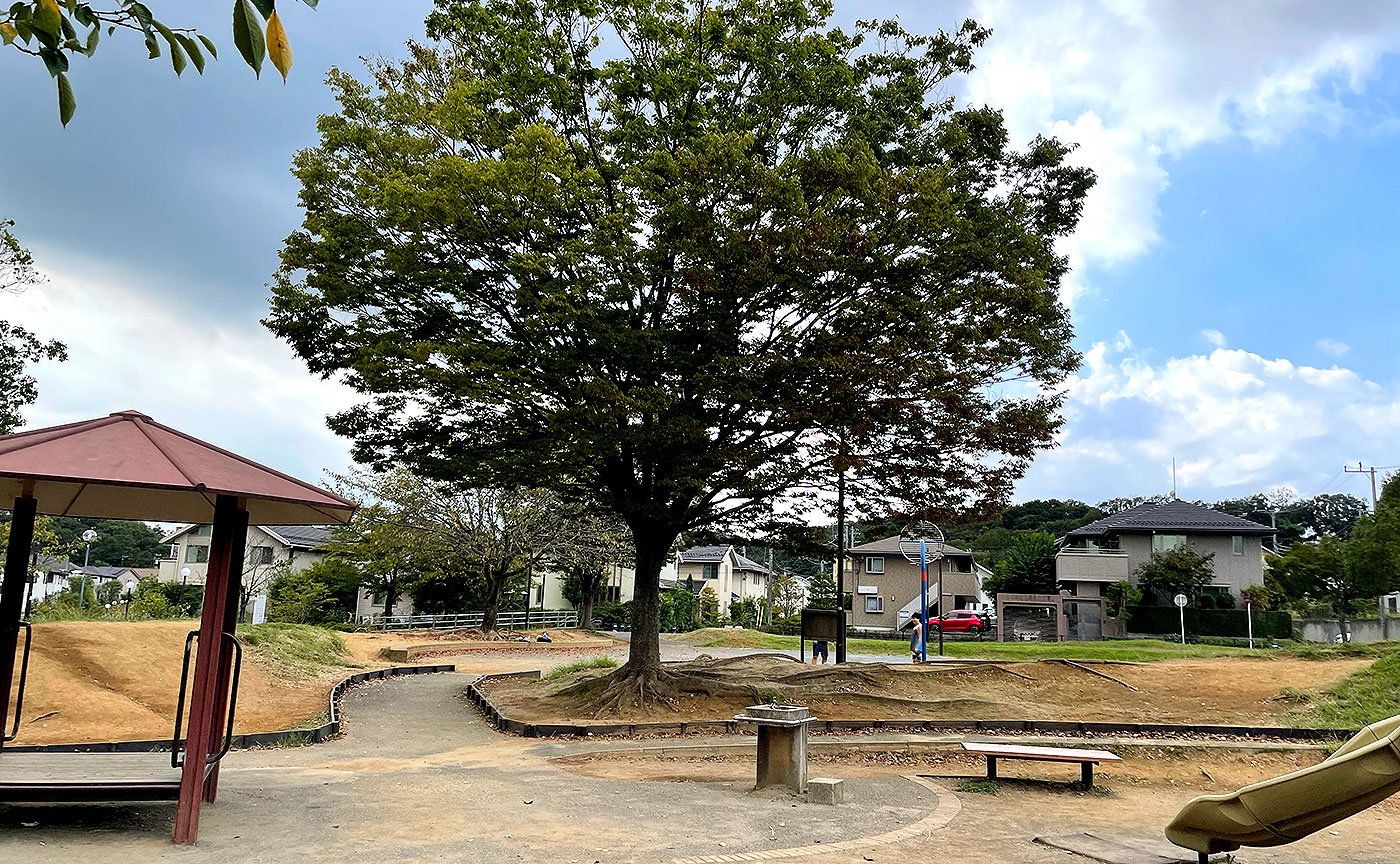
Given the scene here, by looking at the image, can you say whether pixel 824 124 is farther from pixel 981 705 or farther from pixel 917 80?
pixel 981 705

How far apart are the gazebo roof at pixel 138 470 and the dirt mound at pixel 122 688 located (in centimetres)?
612

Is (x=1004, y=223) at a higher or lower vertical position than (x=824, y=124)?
lower

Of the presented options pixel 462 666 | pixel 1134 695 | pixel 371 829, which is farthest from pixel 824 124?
pixel 462 666

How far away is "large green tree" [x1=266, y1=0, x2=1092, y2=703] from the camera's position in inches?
569

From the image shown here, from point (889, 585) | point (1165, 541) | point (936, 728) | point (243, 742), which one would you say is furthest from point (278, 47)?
point (889, 585)

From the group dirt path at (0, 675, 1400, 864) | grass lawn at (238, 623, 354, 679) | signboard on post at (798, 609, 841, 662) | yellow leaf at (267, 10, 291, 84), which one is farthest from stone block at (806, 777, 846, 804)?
grass lawn at (238, 623, 354, 679)

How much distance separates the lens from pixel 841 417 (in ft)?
48.6

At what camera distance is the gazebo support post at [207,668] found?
6.39 meters

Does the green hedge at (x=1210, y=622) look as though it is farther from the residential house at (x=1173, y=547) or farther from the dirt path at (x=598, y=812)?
the dirt path at (x=598, y=812)

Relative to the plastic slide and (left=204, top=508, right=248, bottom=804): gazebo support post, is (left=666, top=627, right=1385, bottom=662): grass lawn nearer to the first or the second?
the plastic slide

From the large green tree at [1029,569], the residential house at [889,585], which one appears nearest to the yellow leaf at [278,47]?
the large green tree at [1029,569]

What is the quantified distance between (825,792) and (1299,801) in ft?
13.6

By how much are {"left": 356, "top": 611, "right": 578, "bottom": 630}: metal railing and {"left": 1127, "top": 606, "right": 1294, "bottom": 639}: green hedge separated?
91.8 ft

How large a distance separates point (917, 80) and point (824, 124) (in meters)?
1.89
